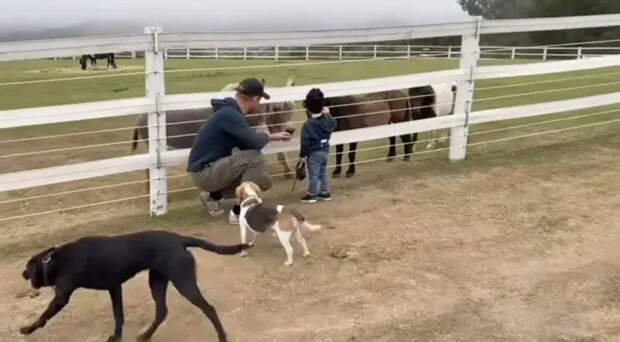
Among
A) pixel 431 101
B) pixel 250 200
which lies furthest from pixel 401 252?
pixel 431 101

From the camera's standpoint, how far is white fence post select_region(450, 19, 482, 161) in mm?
7258

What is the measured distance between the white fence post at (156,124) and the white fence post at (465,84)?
10.5ft

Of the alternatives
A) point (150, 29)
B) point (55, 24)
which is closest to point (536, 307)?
point (150, 29)

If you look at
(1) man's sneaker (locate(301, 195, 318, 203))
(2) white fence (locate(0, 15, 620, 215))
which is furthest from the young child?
(2) white fence (locate(0, 15, 620, 215))

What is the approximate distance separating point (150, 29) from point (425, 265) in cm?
273

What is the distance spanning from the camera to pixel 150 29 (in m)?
5.48

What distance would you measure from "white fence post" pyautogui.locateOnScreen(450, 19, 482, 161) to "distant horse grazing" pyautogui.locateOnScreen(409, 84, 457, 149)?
2.09 feet

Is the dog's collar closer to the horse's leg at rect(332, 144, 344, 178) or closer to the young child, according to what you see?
the young child

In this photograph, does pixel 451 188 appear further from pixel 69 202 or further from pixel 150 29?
pixel 69 202

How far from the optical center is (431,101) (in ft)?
27.1

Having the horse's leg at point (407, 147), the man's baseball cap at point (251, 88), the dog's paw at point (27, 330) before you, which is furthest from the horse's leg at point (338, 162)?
the dog's paw at point (27, 330)

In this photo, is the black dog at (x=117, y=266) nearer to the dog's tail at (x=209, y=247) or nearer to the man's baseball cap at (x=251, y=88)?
the dog's tail at (x=209, y=247)

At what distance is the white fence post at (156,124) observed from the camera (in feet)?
18.1

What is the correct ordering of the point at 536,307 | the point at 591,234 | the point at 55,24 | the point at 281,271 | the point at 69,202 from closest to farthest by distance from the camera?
1. the point at 536,307
2. the point at 281,271
3. the point at 591,234
4. the point at 69,202
5. the point at 55,24
